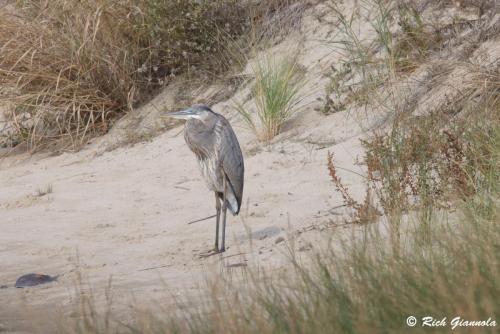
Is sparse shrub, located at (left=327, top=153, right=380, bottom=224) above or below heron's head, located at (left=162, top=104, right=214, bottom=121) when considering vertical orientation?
below

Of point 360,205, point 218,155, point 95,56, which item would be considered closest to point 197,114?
point 218,155

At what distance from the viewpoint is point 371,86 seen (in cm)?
873

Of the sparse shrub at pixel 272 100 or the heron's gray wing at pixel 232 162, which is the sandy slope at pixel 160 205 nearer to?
the sparse shrub at pixel 272 100

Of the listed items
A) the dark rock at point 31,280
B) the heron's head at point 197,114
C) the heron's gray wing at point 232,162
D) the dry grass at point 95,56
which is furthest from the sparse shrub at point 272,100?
the dark rock at point 31,280

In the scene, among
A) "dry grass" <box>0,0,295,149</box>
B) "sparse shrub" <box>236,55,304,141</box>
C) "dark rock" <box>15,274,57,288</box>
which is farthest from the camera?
"dry grass" <box>0,0,295,149</box>

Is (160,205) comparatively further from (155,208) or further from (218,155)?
A: (218,155)

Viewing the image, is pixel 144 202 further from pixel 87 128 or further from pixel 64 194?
pixel 87 128

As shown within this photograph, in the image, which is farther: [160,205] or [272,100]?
[272,100]

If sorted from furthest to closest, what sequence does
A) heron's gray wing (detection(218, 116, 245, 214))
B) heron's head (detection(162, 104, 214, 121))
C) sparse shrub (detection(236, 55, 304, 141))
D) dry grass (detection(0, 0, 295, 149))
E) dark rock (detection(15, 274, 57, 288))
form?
dry grass (detection(0, 0, 295, 149)) < sparse shrub (detection(236, 55, 304, 141)) < heron's head (detection(162, 104, 214, 121)) < heron's gray wing (detection(218, 116, 245, 214)) < dark rock (detection(15, 274, 57, 288))

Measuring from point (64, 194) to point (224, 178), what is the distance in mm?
2327

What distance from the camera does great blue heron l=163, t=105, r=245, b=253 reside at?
259 inches

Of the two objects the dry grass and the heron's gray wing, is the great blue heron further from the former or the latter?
the dry grass

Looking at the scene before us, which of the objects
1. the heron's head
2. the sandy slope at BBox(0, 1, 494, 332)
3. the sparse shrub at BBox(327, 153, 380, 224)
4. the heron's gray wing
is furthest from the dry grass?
the sparse shrub at BBox(327, 153, 380, 224)

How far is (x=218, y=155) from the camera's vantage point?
658 cm
